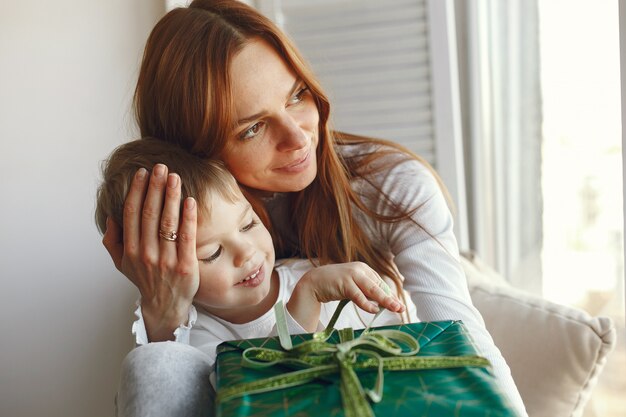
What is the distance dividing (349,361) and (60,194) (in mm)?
1409

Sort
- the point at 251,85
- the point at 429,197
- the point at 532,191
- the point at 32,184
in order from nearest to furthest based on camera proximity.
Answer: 1. the point at 251,85
2. the point at 429,197
3. the point at 32,184
4. the point at 532,191

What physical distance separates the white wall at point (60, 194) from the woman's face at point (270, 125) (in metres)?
0.74

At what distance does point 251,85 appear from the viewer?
1.30 m

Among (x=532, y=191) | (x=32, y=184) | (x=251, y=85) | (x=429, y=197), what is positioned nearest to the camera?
(x=251, y=85)

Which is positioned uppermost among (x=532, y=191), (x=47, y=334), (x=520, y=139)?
(x=520, y=139)

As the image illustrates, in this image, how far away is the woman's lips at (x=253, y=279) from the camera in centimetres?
127

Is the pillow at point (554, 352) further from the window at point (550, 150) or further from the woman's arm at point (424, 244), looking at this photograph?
the window at point (550, 150)

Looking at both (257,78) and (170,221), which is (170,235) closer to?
(170,221)

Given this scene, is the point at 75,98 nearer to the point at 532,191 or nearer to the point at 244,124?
the point at 244,124

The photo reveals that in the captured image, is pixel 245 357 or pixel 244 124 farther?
pixel 244 124

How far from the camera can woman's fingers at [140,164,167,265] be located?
1203mm

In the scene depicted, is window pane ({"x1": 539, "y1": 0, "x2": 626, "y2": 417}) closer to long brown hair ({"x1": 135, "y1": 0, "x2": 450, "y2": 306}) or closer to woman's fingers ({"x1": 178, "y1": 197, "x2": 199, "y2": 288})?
long brown hair ({"x1": 135, "y1": 0, "x2": 450, "y2": 306})

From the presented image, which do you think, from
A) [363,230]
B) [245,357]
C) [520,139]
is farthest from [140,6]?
[245,357]

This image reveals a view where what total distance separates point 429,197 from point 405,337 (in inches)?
22.3
